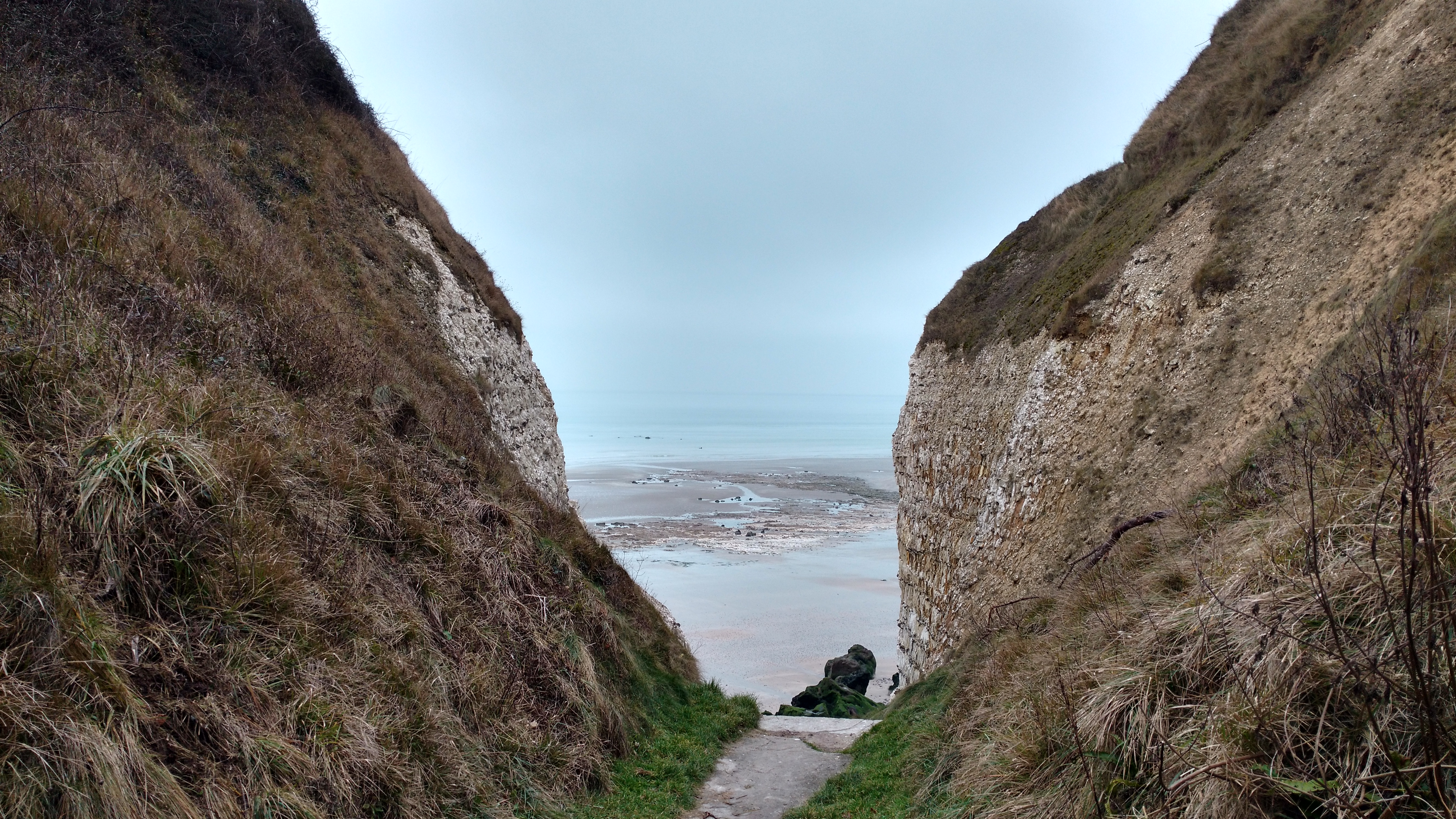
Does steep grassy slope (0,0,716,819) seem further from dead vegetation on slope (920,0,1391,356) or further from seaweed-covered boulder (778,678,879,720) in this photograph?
dead vegetation on slope (920,0,1391,356)

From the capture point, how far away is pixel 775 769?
1184cm

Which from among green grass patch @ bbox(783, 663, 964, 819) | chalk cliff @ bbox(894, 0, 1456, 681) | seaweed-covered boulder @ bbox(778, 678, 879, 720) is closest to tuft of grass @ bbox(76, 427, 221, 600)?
green grass patch @ bbox(783, 663, 964, 819)

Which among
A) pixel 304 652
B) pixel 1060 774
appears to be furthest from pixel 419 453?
pixel 1060 774

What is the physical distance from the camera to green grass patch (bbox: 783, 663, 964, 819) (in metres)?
7.88

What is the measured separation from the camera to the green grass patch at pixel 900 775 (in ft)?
25.9

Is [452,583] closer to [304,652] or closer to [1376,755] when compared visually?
[304,652]

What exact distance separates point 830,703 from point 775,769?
951 centimetres

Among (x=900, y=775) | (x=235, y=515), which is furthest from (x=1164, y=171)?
(x=235, y=515)

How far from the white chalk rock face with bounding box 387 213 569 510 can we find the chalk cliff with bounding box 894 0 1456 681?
35.4 feet

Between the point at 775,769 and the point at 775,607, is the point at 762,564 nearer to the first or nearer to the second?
the point at 775,607

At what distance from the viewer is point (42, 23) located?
40.8 ft

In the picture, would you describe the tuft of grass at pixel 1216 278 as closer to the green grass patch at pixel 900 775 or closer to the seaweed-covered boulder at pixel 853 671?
the green grass patch at pixel 900 775

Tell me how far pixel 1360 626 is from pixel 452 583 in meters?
8.31

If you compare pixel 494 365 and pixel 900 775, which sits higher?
pixel 494 365
